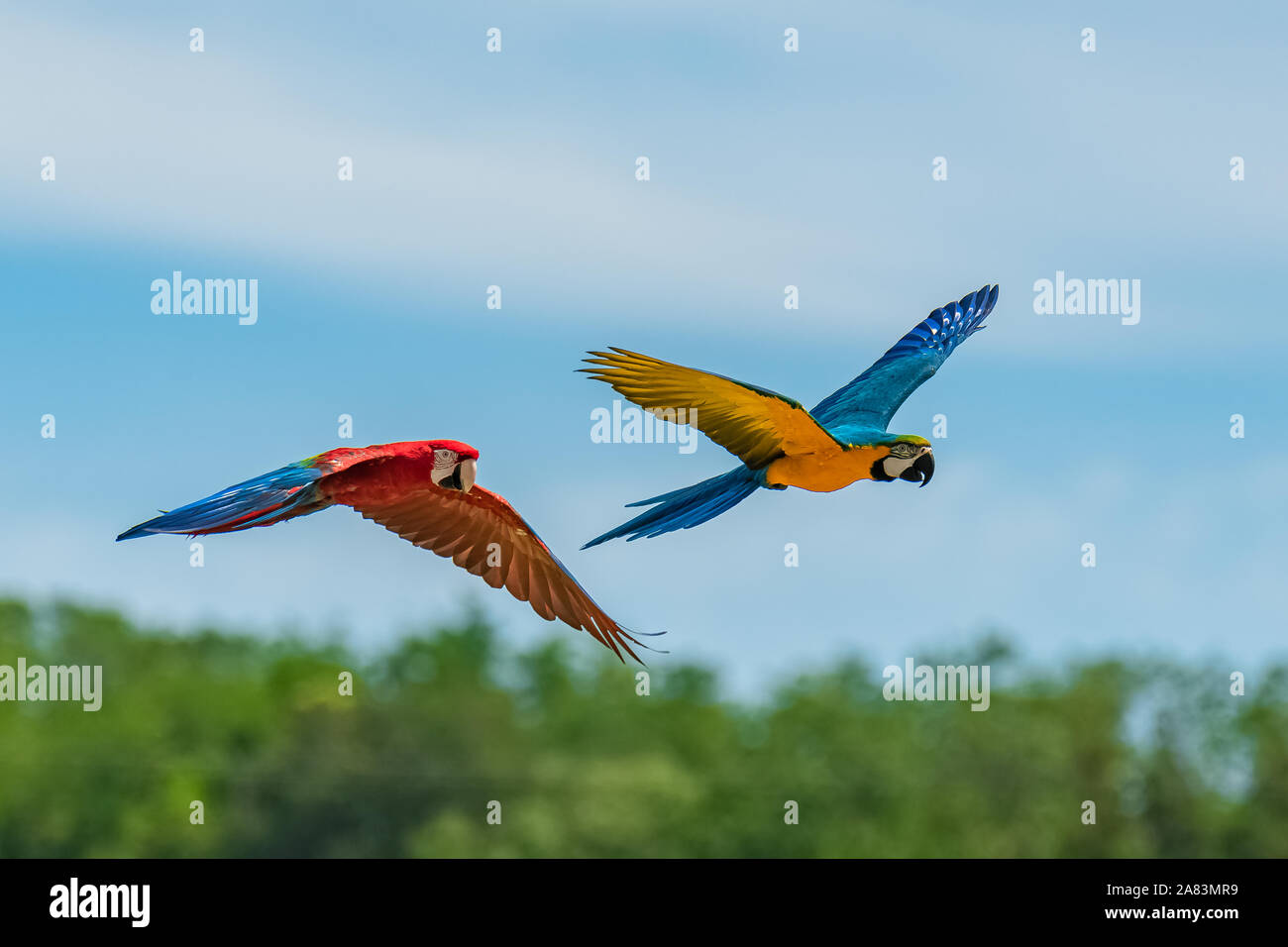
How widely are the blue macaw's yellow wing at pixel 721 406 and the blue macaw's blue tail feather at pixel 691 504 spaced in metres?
0.14

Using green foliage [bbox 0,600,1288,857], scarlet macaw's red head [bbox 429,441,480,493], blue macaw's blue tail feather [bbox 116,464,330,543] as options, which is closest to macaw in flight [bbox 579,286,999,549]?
scarlet macaw's red head [bbox 429,441,480,493]

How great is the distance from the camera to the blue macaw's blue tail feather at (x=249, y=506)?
6906mm

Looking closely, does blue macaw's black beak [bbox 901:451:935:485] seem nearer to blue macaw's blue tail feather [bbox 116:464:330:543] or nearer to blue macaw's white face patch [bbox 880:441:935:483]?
blue macaw's white face patch [bbox 880:441:935:483]

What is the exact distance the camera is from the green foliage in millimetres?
43500

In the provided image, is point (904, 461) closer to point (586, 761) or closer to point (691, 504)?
point (691, 504)

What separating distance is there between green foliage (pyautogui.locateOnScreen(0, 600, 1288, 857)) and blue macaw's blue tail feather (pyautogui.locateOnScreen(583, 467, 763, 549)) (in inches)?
1405

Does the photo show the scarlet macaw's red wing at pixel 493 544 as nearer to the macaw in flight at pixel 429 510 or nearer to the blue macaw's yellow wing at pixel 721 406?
the macaw in flight at pixel 429 510

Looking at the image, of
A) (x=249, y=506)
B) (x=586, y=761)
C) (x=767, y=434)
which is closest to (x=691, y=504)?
(x=767, y=434)

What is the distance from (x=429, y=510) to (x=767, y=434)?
6.66 ft

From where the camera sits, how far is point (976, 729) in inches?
1804
